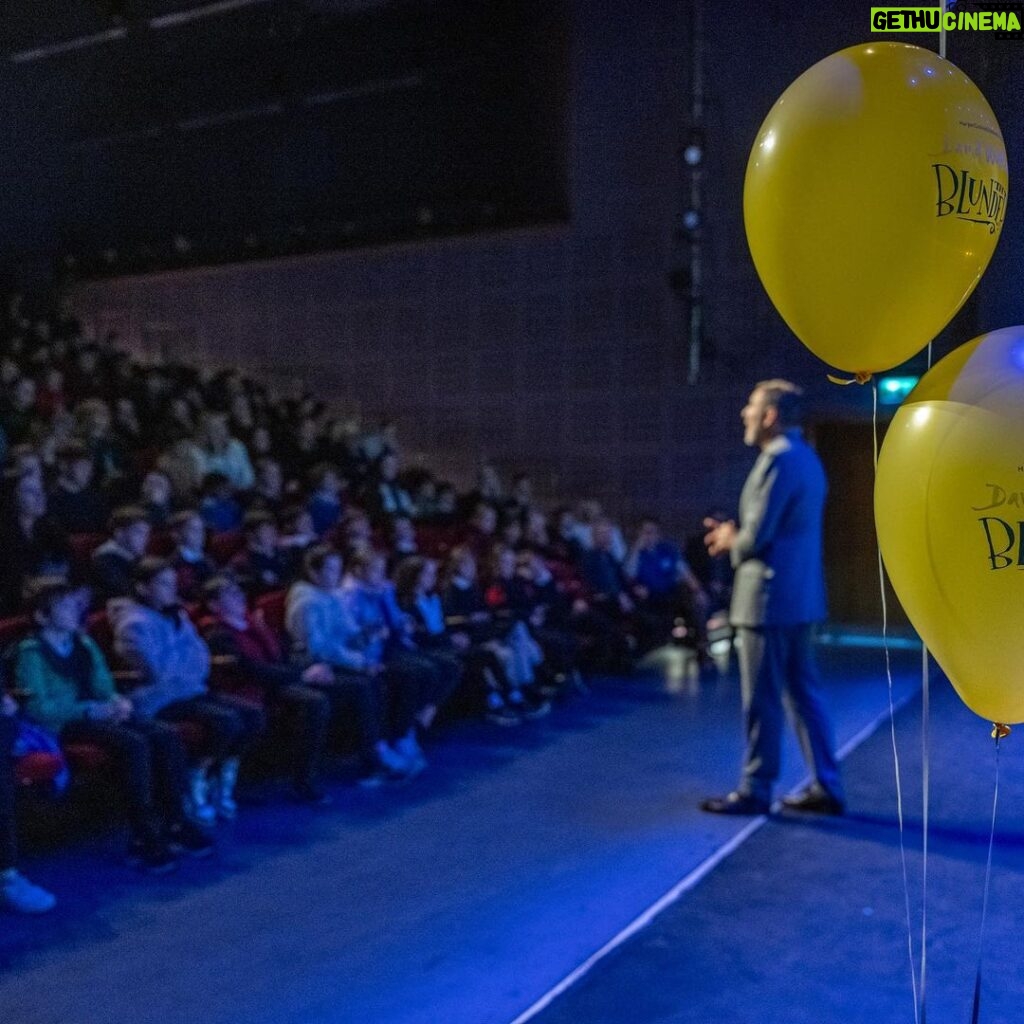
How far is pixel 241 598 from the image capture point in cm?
440

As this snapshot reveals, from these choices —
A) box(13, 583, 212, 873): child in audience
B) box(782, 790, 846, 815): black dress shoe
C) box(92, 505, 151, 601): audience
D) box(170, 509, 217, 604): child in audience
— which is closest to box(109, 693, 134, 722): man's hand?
box(13, 583, 212, 873): child in audience

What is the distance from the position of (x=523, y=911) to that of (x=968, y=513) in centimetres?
189

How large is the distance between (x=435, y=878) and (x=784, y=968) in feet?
3.65

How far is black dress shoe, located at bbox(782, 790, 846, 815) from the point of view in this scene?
3836 mm

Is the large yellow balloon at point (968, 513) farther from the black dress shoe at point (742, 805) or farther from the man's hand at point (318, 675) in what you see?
the man's hand at point (318, 675)

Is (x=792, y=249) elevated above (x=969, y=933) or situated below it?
above

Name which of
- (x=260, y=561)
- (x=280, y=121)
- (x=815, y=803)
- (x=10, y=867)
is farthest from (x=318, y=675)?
(x=280, y=121)

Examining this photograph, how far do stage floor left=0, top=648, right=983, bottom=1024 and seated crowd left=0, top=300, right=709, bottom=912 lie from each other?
0.30 meters

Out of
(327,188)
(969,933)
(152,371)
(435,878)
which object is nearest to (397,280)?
(327,188)

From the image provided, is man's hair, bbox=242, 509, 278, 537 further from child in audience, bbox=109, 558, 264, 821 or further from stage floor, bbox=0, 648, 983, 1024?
stage floor, bbox=0, 648, 983, 1024

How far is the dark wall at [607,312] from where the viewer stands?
26.9 ft

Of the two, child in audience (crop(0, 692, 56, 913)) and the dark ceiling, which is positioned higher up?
the dark ceiling

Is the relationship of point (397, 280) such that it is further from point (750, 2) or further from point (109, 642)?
point (109, 642)

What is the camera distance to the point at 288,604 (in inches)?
181
